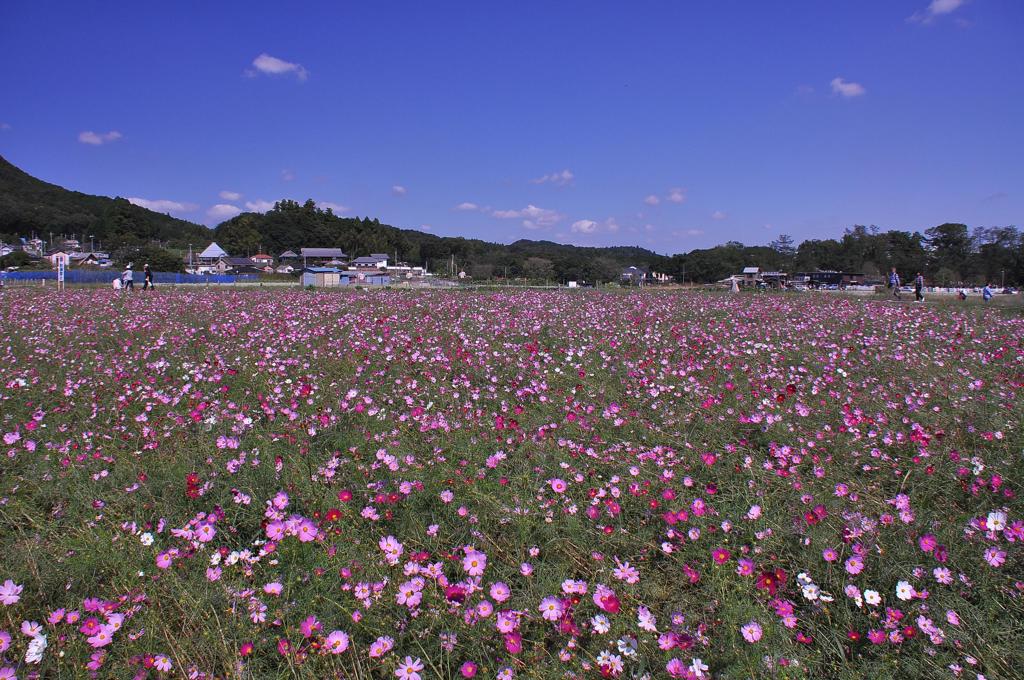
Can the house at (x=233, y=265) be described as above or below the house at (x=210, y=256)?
below

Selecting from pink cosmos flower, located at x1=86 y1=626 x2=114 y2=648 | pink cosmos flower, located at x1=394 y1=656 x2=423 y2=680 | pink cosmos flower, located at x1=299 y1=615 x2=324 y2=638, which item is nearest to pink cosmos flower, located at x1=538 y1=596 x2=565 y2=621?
pink cosmos flower, located at x1=394 y1=656 x2=423 y2=680

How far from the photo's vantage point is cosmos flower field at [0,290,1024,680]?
6.29 ft

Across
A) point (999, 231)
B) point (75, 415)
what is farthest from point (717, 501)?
point (999, 231)

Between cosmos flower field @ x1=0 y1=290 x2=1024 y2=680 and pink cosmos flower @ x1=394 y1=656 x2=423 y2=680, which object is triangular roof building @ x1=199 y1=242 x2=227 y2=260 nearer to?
cosmos flower field @ x1=0 y1=290 x2=1024 y2=680

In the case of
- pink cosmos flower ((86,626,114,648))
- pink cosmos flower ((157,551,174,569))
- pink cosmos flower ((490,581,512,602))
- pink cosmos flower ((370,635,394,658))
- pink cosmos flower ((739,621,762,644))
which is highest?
pink cosmos flower ((490,581,512,602))

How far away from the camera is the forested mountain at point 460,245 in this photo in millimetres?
98312

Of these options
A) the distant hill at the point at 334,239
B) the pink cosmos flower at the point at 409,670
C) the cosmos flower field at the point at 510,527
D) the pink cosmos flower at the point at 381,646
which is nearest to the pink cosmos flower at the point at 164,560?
the cosmos flower field at the point at 510,527

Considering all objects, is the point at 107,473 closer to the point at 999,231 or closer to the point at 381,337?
the point at 381,337

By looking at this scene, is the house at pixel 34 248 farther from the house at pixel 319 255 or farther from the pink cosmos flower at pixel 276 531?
the pink cosmos flower at pixel 276 531

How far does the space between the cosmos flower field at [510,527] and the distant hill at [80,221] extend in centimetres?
11858

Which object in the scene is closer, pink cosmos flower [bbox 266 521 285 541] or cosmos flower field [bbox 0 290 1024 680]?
cosmos flower field [bbox 0 290 1024 680]

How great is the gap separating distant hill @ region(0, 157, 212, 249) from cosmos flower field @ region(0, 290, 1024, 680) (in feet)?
389

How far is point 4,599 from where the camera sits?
201 cm

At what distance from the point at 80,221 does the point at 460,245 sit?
3552 inches
